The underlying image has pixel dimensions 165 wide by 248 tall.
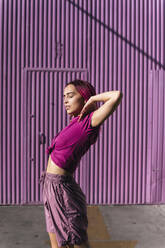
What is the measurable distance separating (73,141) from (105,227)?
8.49 feet

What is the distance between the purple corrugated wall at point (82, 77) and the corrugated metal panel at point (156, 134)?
0.03 metres

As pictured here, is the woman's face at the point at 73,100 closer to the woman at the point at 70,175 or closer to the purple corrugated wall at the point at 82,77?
the woman at the point at 70,175

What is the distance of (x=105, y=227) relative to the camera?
171 inches

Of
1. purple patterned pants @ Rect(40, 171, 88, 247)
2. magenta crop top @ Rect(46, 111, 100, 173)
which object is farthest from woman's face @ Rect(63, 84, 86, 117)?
purple patterned pants @ Rect(40, 171, 88, 247)

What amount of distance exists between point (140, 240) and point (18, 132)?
9.11 ft

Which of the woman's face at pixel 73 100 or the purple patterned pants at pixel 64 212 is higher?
the woman's face at pixel 73 100

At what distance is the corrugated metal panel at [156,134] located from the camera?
5.35 meters

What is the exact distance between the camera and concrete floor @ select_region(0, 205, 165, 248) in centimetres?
383

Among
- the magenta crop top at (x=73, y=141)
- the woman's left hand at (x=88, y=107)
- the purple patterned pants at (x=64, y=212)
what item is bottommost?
the purple patterned pants at (x=64, y=212)

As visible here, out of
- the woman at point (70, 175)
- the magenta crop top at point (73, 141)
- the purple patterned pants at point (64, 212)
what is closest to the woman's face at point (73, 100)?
the woman at point (70, 175)

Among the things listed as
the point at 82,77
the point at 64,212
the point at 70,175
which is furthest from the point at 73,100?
the point at 82,77

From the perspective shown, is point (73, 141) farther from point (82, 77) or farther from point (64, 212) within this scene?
point (82, 77)

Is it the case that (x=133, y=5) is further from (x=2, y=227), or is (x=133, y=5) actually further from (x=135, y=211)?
(x=2, y=227)

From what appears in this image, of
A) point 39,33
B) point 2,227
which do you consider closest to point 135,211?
point 2,227
